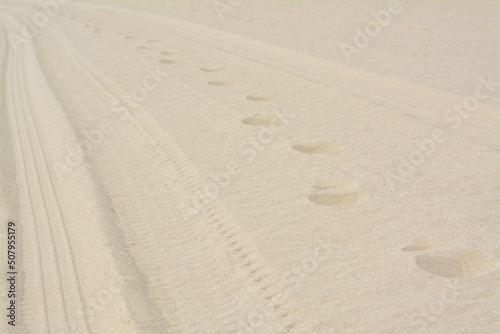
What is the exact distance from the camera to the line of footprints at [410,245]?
12.3 ft

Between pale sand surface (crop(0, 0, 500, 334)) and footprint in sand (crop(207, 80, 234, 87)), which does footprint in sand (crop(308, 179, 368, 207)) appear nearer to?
pale sand surface (crop(0, 0, 500, 334))

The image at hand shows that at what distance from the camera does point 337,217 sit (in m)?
4.51

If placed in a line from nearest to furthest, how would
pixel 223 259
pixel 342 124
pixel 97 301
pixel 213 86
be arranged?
pixel 97 301
pixel 223 259
pixel 342 124
pixel 213 86

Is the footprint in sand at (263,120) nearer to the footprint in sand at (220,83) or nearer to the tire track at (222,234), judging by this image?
the tire track at (222,234)

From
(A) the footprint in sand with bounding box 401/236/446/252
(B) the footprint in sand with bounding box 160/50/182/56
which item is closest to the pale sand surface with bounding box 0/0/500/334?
(A) the footprint in sand with bounding box 401/236/446/252

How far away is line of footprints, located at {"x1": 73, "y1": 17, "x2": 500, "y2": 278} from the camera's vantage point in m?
3.75

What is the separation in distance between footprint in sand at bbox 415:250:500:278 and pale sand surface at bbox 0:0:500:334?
0.04ft

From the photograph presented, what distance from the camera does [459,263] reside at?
3805 mm

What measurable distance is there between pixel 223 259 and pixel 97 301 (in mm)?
908

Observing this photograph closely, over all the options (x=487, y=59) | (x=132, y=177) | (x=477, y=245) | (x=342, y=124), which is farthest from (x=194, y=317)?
(x=487, y=59)

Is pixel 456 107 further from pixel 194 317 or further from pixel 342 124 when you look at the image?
pixel 194 317

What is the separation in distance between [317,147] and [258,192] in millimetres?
1123

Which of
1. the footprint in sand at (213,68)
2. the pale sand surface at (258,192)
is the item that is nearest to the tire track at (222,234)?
the pale sand surface at (258,192)

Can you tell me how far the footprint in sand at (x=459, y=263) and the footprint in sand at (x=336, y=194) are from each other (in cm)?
98
